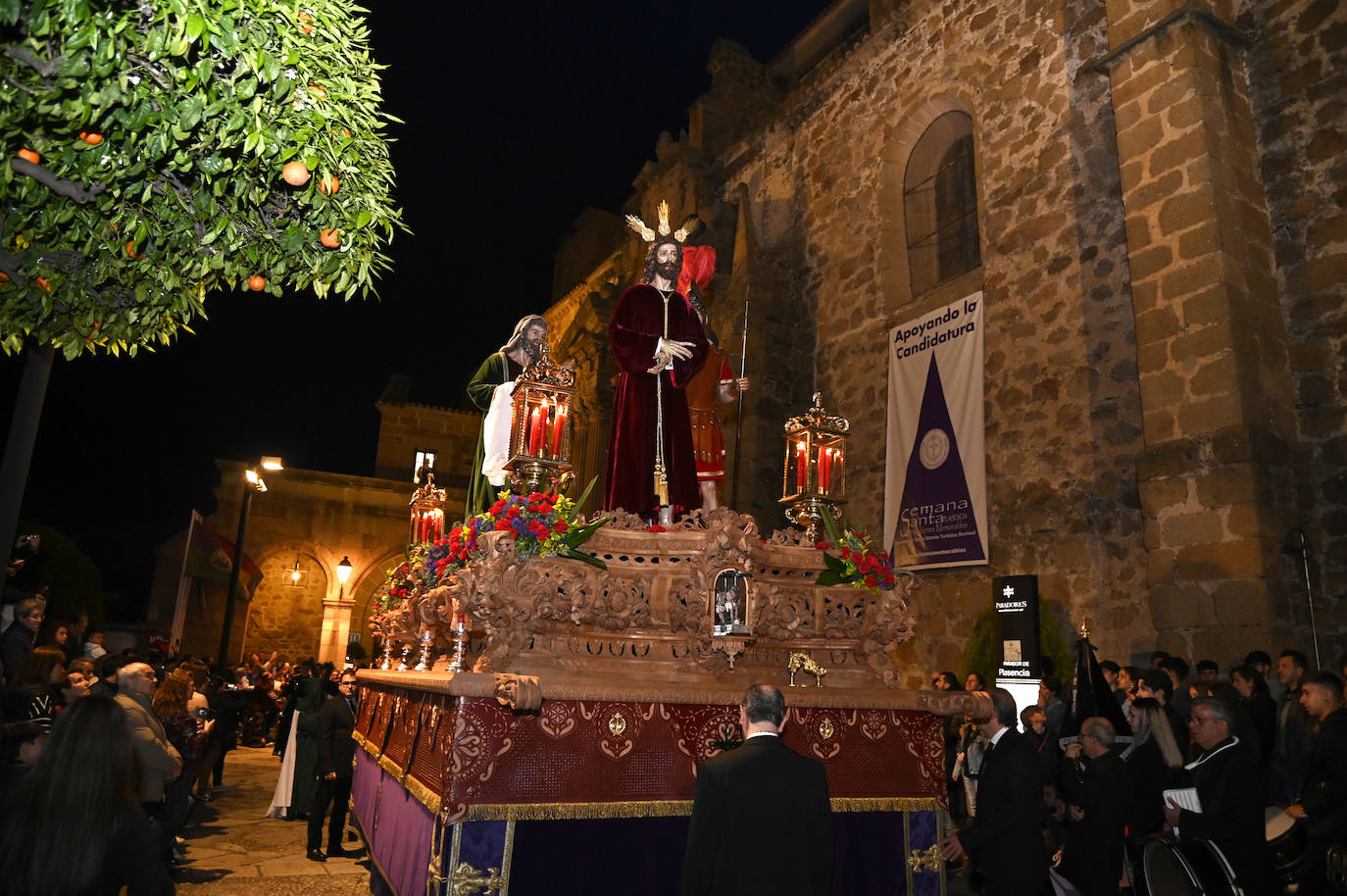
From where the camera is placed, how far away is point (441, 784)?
3.94 m

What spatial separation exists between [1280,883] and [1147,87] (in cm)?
744

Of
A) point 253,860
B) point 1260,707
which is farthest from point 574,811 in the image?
point 1260,707

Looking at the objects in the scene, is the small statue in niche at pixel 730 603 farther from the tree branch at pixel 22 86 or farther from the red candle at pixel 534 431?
the tree branch at pixel 22 86

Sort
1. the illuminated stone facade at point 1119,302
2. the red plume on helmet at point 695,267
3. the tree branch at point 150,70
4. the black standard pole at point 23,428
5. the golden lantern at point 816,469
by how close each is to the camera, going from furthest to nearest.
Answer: the illuminated stone facade at point 1119,302
the red plume on helmet at point 695,267
the golden lantern at point 816,469
the black standard pole at point 23,428
the tree branch at point 150,70

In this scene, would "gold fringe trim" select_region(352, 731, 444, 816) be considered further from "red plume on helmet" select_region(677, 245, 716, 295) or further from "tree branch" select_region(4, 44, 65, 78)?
"red plume on helmet" select_region(677, 245, 716, 295)

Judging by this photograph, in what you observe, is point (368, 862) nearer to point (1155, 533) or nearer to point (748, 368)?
point (1155, 533)

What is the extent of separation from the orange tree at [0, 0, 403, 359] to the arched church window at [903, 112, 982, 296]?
421 inches

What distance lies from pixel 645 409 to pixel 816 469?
118cm

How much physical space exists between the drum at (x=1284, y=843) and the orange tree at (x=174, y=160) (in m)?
5.49

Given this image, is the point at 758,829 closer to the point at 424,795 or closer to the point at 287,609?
the point at 424,795

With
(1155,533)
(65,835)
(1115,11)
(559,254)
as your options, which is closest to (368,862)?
(65,835)

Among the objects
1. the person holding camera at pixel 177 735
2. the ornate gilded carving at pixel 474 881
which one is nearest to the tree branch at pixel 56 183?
the ornate gilded carving at pixel 474 881

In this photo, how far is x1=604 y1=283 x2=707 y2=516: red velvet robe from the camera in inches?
216

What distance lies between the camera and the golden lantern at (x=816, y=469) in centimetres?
562
